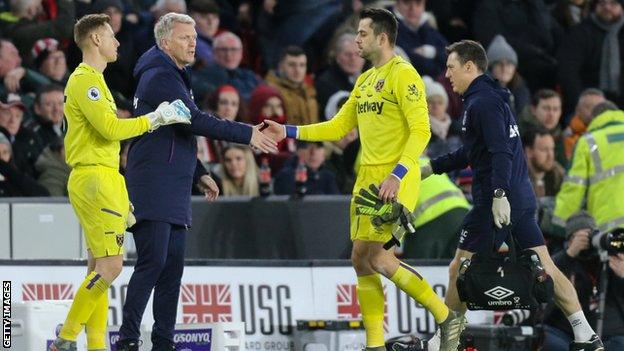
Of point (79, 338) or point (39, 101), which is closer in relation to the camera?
point (79, 338)

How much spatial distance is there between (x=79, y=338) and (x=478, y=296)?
9.51 feet

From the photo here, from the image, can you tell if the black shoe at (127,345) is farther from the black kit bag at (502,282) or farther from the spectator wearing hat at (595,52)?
the spectator wearing hat at (595,52)

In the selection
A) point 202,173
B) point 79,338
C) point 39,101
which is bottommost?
point 79,338

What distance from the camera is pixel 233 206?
15.8 m

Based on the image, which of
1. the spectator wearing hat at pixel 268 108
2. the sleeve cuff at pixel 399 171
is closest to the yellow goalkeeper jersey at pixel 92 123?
the sleeve cuff at pixel 399 171

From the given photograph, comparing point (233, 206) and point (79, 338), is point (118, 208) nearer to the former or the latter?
point (79, 338)

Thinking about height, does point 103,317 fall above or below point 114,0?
below

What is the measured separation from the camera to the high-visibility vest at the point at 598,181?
14.7 meters

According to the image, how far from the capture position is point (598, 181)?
14.8m

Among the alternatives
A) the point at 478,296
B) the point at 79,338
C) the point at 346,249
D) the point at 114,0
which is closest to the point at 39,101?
the point at 114,0

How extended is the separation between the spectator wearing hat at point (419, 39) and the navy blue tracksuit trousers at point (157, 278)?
775cm

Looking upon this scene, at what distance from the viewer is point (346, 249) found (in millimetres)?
15461

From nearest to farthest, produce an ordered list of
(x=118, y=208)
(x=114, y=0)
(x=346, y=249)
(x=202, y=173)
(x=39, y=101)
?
(x=118, y=208) → (x=202, y=173) → (x=346, y=249) → (x=39, y=101) → (x=114, y=0)

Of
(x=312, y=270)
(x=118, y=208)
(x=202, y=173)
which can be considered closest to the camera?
(x=118, y=208)
